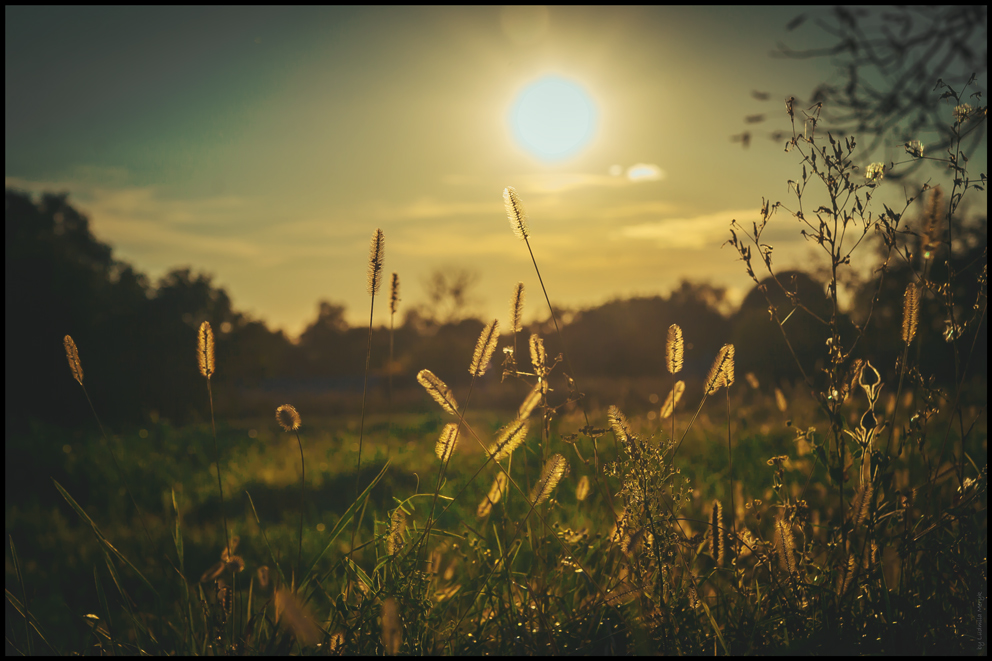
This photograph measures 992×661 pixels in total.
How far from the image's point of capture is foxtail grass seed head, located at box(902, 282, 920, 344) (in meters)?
1.69

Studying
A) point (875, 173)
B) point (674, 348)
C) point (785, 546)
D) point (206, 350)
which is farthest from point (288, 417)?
point (875, 173)

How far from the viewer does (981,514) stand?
2.30 metres

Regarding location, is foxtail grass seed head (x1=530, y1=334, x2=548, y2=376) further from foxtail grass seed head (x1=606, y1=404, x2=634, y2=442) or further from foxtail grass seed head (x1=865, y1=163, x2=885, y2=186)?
foxtail grass seed head (x1=865, y1=163, x2=885, y2=186)

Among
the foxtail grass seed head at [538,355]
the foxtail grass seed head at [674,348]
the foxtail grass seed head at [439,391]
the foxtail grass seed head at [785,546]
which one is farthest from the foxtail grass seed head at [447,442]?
the foxtail grass seed head at [785,546]

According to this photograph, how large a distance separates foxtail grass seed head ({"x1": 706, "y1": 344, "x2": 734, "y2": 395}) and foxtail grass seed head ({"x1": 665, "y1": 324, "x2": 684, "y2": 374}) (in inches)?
3.8

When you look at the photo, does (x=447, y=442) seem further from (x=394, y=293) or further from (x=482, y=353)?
(x=394, y=293)

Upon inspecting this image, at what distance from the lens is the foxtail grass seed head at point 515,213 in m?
1.65

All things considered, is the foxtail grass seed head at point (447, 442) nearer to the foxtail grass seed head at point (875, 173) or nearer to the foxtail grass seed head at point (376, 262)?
the foxtail grass seed head at point (376, 262)

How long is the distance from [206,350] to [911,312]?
194 cm

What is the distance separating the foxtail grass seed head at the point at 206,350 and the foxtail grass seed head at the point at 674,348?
1.25m

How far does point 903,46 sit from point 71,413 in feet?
49.4

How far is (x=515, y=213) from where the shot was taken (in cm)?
165

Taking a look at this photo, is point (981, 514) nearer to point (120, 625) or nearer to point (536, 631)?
point (536, 631)

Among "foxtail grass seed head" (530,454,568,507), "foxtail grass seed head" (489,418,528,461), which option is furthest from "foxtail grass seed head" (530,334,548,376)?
"foxtail grass seed head" (530,454,568,507)
